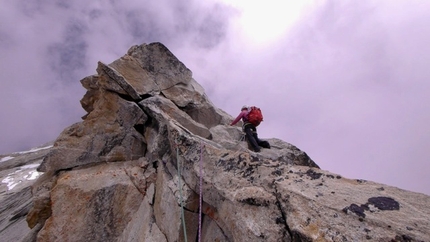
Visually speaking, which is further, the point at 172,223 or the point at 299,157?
the point at 299,157

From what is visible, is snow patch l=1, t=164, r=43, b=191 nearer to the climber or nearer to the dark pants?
the climber

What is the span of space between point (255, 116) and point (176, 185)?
628cm

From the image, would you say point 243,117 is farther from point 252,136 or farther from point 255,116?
point 252,136

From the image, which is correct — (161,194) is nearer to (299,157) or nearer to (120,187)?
(120,187)

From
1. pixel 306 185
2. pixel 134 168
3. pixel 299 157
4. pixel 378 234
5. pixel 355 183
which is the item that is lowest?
pixel 134 168

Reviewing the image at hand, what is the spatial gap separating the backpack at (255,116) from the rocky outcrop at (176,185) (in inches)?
70.8

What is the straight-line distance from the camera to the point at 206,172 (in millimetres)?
7836

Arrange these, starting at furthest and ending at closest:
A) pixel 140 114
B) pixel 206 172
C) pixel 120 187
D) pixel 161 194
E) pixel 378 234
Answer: pixel 140 114 → pixel 120 187 → pixel 161 194 → pixel 206 172 → pixel 378 234

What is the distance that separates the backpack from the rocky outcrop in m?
1.80

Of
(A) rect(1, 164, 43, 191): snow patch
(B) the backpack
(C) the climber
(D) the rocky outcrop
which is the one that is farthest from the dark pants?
(A) rect(1, 164, 43, 191): snow patch

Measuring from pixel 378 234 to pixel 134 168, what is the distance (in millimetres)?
9086

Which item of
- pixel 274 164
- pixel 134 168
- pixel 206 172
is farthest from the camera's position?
pixel 134 168

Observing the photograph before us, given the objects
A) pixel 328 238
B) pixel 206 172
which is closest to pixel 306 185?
pixel 328 238

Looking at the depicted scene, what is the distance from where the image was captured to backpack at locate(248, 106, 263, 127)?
532 inches
